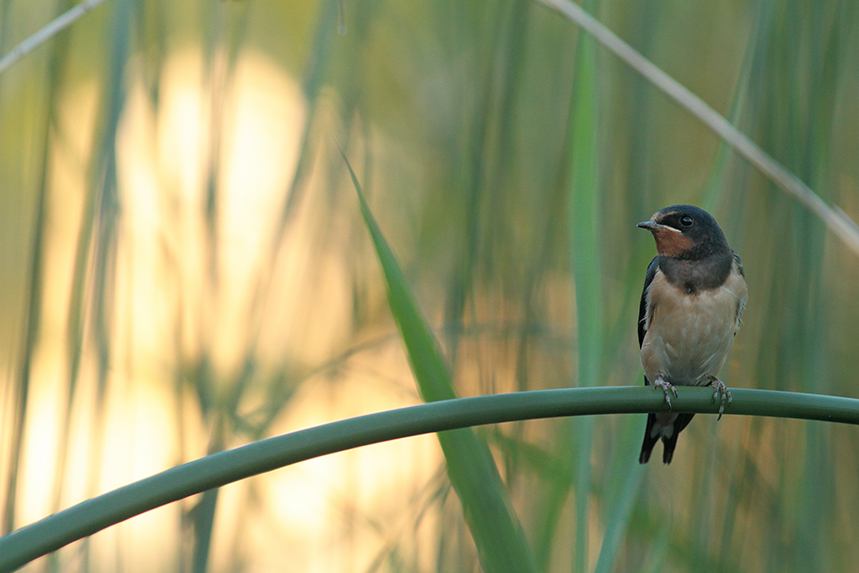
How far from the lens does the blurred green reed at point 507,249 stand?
0.92 meters

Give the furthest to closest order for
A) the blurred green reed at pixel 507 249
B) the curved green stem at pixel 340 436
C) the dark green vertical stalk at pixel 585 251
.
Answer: the blurred green reed at pixel 507 249 < the dark green vertical stalk at pixel 585 251 < the curved green stem at pixel 340 436

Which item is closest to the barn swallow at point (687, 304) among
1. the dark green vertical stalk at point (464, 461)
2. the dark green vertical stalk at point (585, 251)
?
the dark green vertical stalk at point (585, 251)

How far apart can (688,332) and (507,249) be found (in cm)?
29

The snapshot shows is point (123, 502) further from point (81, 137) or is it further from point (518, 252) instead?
point (81, 137)

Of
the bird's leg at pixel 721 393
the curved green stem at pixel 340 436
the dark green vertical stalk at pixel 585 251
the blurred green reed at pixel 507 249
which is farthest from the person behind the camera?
the blurred green reed at pixel 507 249

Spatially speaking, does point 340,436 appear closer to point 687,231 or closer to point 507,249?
point 507,249

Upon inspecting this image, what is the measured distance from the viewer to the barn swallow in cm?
98

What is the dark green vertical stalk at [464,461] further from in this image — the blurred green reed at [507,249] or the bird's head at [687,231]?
the bird's head at [687,231]

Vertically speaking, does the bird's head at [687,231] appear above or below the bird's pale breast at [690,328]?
above

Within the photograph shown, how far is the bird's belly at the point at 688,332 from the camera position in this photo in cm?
99

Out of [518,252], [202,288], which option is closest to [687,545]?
[518,252]

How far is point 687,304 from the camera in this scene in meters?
1.00

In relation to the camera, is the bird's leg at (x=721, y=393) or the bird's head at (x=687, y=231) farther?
the bird's head at (x=687, y=231)

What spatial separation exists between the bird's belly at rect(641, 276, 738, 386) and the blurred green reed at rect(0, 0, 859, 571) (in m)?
0.05
